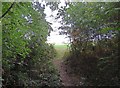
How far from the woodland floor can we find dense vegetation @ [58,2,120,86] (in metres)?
0.13

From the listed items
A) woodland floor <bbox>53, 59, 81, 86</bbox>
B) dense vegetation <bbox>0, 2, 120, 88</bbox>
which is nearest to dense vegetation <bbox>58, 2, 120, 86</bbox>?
dense vegetation <bbox>0, 2, 120, 88</bbox>

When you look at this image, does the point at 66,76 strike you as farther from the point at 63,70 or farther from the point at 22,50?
the point at 22,50

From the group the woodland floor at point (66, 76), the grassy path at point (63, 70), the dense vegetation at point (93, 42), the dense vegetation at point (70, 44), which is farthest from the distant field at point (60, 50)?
the dense vegetation at point (93, 42)

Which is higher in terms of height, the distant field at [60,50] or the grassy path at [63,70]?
the distant field at [60,50]

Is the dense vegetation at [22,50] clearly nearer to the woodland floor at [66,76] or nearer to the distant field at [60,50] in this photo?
the woodland floor at [66,76]

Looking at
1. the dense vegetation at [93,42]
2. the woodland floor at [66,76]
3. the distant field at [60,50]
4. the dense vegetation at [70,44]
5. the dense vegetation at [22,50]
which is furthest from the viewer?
the distant field at [60,50]

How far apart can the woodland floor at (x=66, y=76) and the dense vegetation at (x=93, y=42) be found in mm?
135

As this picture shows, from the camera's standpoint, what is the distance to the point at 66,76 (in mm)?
4527

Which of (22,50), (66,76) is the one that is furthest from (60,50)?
(22,50)

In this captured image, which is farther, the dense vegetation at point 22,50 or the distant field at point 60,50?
the distant field at point 60,50

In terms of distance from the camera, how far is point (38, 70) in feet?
13.4

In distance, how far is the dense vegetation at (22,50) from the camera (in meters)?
2.06

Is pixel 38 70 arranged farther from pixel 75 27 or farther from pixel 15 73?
pixel 75 27

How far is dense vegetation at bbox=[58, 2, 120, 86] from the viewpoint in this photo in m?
3.14
